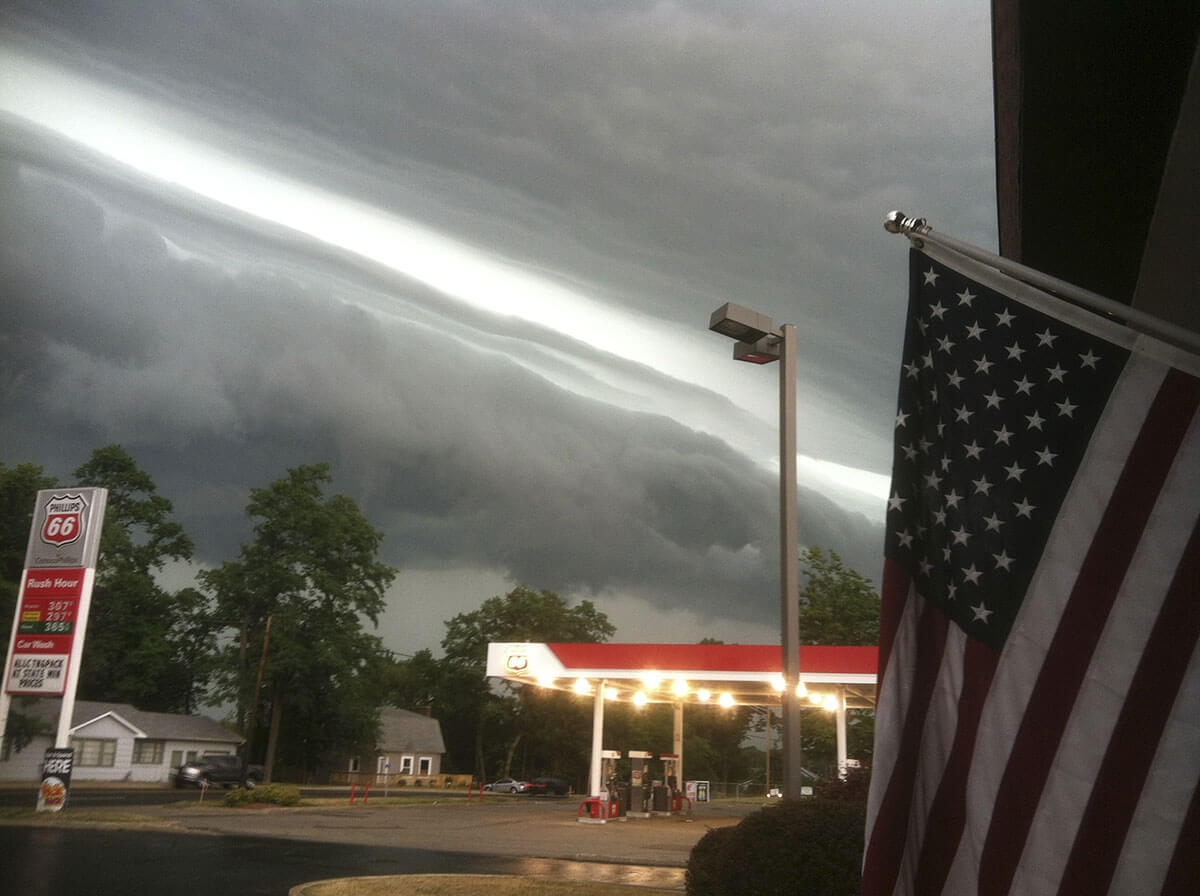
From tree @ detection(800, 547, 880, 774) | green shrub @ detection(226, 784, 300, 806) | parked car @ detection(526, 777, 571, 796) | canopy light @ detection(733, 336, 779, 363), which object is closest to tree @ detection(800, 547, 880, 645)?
tree @ detection(800, 547, 880, 774)

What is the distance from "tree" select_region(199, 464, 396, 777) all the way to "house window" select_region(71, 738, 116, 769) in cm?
655

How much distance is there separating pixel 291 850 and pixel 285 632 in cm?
4424

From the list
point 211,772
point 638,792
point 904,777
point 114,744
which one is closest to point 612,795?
point 638,792

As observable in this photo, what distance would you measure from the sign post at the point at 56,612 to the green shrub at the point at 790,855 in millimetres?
22394

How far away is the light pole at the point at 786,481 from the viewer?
9547mm

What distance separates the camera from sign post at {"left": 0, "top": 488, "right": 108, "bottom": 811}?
86.0 ft

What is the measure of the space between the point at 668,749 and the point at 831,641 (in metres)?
35.0

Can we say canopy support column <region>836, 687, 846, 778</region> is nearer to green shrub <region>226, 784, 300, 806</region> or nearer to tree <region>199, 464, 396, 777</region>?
green shrub <region>226, 784, 300, 806</region>

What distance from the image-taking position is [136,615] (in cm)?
7150

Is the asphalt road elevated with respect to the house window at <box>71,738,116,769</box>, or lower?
elevated

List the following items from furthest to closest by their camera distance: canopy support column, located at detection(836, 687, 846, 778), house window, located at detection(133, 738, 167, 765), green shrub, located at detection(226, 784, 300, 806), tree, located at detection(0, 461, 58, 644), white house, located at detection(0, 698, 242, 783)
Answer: tree, located at detection(0, 461, 58, 644) < house window, located at detection(133, 738, 167, 765) < white house, located at detection(0, 698, 242, 783) < green shrub, located at detection(226, 784, 300, 806) < canopy support column, located at detection(836, 687, 846, 778)

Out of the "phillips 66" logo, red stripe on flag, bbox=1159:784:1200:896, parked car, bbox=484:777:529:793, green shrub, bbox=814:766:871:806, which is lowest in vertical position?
parked car, bbox=484:777:529:793

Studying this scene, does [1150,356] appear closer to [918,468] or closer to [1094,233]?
[918,468]

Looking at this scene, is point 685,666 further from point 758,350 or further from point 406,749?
point 406,749
